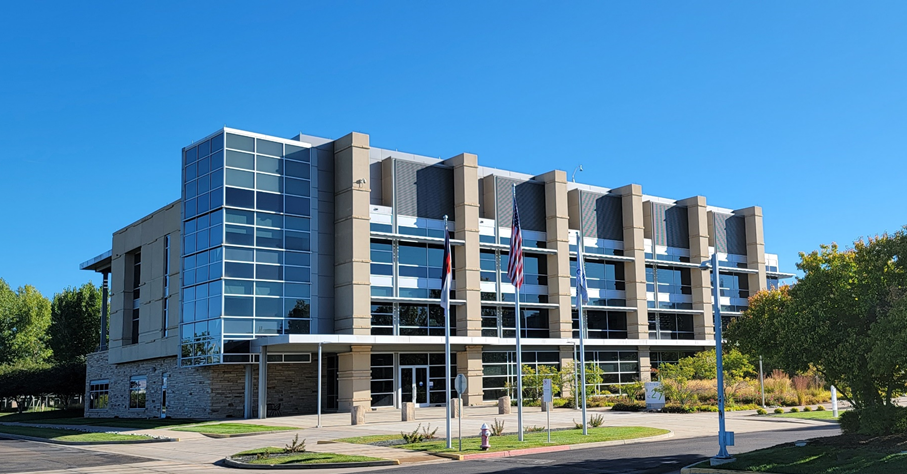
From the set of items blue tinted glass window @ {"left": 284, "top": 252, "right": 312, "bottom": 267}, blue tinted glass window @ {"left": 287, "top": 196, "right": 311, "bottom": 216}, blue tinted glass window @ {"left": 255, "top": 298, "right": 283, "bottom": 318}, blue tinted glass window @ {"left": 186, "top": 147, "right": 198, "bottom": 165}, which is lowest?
blue tinted glass window @ {"left": 255, "top": 298, "right": 283, "bottom": 318}

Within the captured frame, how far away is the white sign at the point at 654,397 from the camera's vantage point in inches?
1646

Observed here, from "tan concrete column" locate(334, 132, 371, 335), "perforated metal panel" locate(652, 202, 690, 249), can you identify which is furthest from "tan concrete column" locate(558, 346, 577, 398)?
"tan concrete column" locate(334, 132, 371, 335)

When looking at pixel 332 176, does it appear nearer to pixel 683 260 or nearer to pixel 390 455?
pixel 390 455

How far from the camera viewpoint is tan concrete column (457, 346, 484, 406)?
49.2m

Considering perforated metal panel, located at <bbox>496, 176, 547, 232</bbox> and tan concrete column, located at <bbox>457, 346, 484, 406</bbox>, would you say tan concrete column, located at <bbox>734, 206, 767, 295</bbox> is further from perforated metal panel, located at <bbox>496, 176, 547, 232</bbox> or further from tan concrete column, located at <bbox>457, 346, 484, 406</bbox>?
tan concrete column, located at <bbox>457, 346, 484, 406</bbox>

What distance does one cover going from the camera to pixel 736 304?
66.9m

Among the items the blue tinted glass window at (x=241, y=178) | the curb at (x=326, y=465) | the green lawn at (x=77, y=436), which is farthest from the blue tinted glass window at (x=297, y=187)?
the curb at (x=326, y=465)

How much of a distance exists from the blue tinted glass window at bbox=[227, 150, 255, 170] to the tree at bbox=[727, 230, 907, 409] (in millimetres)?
30830

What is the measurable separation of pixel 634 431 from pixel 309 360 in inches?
890

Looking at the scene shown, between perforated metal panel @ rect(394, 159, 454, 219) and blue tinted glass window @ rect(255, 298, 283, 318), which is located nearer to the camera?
blue tinted glass window @ rect(255, 298, 283, 318)

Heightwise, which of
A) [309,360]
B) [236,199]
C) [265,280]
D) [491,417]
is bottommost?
[491,417]

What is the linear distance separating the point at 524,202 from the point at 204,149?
21.6 m

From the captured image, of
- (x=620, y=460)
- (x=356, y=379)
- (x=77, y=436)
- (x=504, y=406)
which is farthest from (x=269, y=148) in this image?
(x=620, y=460)

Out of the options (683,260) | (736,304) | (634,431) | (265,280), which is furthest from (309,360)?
(736,304)
